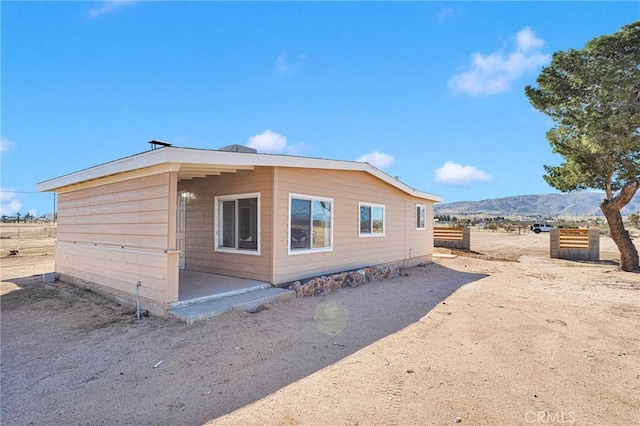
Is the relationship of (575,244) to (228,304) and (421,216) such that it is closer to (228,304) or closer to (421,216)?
(421,216)

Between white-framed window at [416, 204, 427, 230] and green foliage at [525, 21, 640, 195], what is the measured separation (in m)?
5.09

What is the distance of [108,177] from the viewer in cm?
673

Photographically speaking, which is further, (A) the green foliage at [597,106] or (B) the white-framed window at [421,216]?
(B) the white-framed window at [421,216]

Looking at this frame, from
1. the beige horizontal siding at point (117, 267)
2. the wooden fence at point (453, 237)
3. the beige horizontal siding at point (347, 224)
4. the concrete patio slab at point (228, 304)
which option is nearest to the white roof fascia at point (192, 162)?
the beige horizontal siding at point (347, 224)

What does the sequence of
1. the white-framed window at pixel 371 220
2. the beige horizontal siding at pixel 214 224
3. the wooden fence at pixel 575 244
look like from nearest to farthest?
the beige horizontal siding at pixel 214 224, the white-framed window at pixel 371 220, the wooden fence at pixel 575 244

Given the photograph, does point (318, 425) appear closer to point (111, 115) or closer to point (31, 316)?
point (31, 316)

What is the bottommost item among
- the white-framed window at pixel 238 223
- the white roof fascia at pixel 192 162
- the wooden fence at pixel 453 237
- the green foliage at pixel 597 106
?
the wooden fence at pixel 453 237

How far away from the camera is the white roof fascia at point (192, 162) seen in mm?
5086

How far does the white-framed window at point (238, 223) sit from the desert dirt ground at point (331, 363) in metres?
1.75

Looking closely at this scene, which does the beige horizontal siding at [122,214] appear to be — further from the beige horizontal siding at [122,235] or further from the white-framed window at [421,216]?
the white-framed window at [421,216]

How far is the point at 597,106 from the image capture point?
9.55 metres

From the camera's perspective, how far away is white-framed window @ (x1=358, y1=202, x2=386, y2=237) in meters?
9.44

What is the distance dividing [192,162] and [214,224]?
2.95 m

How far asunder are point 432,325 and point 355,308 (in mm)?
1491
